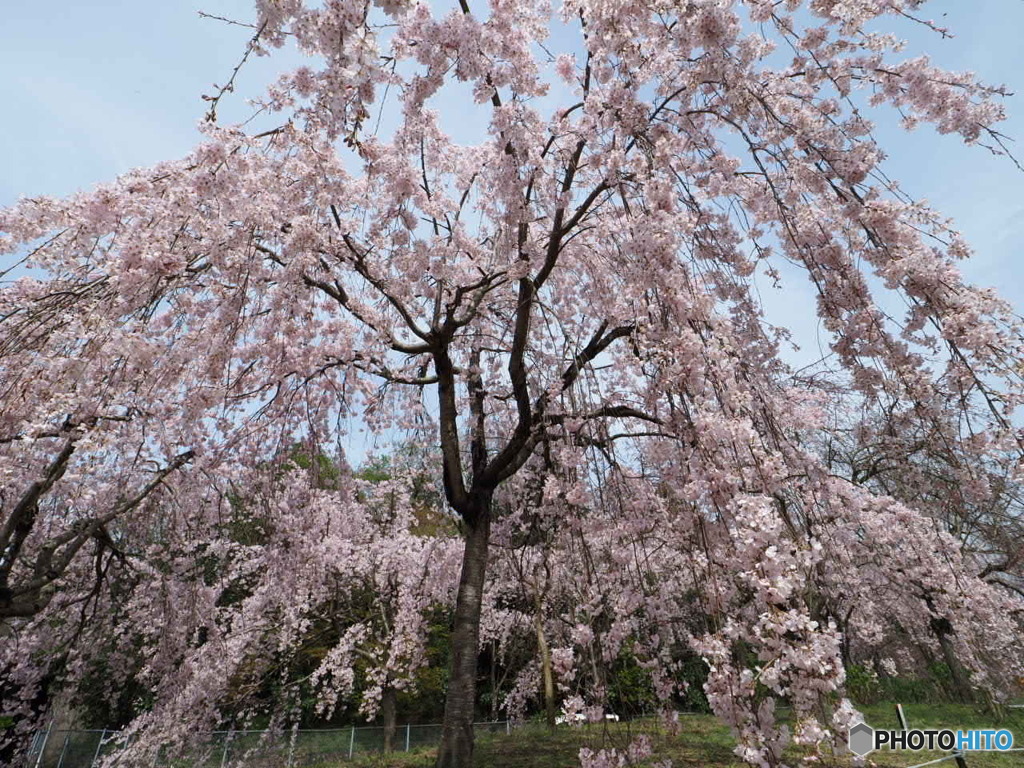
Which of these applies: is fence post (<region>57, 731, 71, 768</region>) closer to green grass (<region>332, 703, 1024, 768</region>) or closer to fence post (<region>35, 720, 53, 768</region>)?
fence post (<region>35, 720, 53, 768</region>)

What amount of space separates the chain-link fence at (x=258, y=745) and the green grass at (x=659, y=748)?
1687mm

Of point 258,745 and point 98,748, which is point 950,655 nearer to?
point 258,745

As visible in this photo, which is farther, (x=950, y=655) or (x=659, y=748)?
(x=950, y=655)

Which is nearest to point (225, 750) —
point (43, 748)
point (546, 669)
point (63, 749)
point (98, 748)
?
point (98, 748)

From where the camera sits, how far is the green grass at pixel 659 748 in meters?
5.29

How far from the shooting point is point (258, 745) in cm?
877

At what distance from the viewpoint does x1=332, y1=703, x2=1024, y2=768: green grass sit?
5293 millimetres

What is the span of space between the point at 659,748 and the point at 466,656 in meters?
2.77

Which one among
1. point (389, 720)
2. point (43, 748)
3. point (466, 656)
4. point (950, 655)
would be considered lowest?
point (43, 748)

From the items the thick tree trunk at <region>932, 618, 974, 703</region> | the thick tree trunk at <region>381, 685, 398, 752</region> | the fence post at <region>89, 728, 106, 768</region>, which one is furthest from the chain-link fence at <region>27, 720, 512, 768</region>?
the thick tree trunk at <region>932, 618, 974, 703</region>

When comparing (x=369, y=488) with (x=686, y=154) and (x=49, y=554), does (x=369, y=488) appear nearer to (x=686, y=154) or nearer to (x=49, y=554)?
(x=49, y=554)

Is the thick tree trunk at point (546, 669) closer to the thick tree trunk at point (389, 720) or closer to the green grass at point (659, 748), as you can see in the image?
the green grass at point (659, 748)

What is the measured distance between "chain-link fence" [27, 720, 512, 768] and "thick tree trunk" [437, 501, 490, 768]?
4.24 meters

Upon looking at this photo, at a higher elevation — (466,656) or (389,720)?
(466,656)
